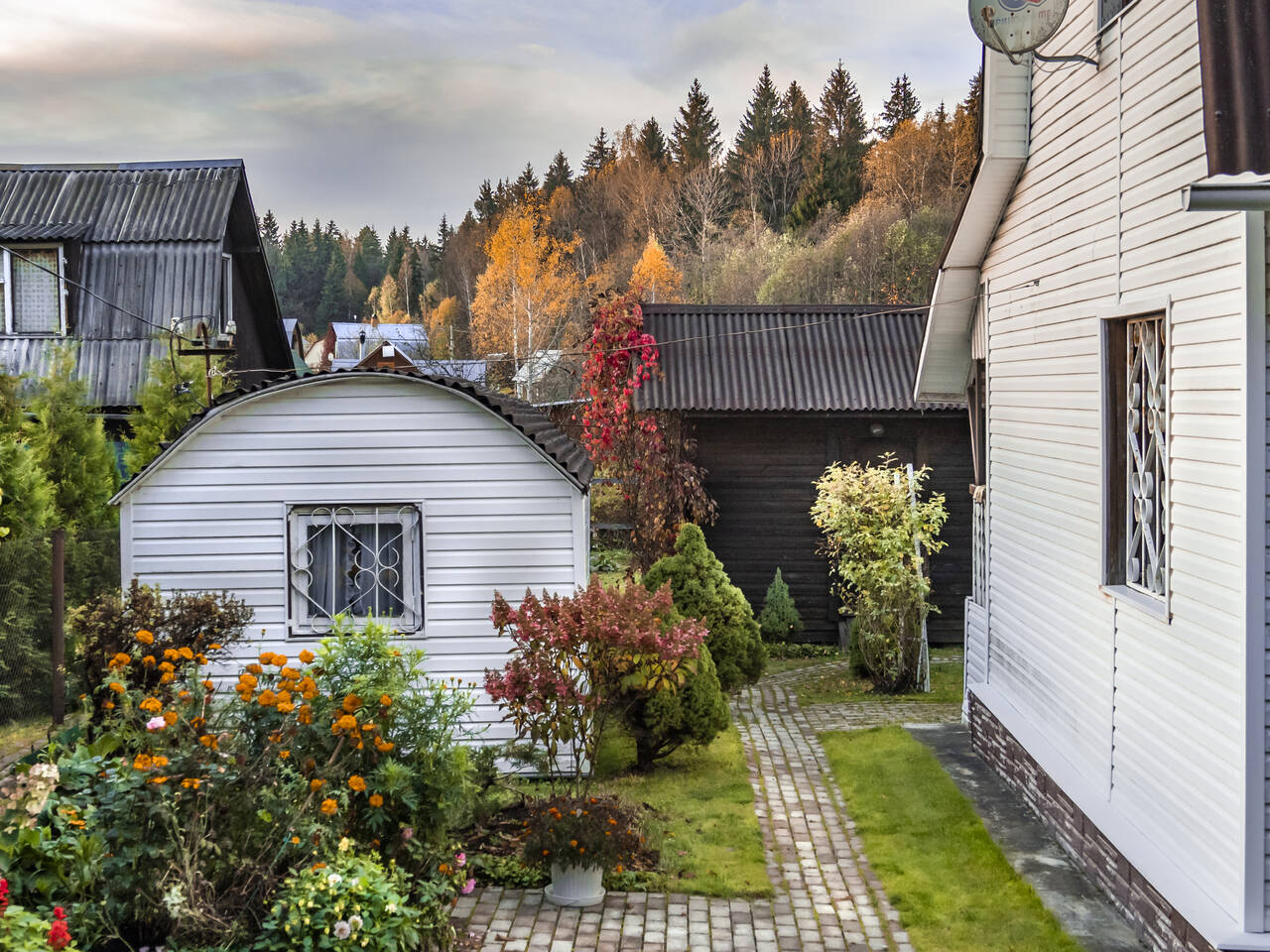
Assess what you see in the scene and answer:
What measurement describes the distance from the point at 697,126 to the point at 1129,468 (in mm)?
60191

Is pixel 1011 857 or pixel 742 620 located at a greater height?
pixel 742 620

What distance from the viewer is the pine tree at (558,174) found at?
223ft

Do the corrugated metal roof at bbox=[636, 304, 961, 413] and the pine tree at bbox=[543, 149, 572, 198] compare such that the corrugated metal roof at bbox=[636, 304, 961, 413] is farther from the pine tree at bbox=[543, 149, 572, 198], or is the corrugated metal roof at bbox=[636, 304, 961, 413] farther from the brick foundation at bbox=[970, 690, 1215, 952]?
the pine tree at bbox=[543, 149, 572, 198]

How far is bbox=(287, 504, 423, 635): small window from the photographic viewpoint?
33.7ft

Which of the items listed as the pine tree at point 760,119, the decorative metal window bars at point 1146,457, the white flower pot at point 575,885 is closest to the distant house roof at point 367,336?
the pine tree at point 760,119

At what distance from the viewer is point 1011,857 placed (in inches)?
316

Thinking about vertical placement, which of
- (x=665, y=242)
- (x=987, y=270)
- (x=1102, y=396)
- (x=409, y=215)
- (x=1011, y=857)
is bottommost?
(x=1011, y=857)

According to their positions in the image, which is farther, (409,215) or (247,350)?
(409,215)

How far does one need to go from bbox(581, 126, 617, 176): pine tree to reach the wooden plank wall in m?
54.4

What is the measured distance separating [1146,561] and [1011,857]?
242 centimetres

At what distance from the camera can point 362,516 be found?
10273mm

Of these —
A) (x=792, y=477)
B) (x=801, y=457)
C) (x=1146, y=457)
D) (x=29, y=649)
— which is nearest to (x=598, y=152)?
(x=801, y=457)

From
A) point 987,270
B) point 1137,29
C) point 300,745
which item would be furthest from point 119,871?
point 987,270

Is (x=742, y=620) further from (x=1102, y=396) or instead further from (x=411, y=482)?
(x=1102, y=396)
